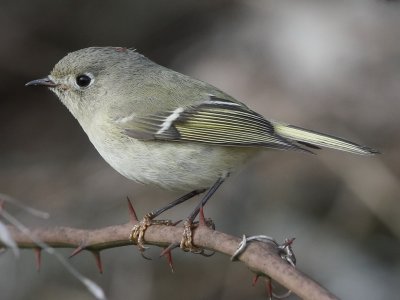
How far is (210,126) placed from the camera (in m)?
2.83

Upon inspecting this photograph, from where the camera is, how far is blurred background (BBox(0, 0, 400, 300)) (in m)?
4.27

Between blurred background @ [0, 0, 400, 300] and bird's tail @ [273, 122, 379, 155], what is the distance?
1411 mm

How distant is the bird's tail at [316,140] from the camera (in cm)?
260

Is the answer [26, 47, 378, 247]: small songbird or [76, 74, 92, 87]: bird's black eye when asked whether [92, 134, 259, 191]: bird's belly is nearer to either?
[26, 47, 378, 247]: small songbird

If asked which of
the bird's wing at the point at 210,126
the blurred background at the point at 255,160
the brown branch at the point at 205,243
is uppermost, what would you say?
the brown branch at the point at 205,243

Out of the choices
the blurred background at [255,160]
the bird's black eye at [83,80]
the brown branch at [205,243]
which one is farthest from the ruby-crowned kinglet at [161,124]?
the blurred background at [255,160]

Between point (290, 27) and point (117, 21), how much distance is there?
1310 millimetres

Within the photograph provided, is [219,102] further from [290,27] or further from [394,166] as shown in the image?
[290,27]

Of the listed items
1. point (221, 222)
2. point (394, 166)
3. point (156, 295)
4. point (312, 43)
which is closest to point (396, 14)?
point (312, 43)

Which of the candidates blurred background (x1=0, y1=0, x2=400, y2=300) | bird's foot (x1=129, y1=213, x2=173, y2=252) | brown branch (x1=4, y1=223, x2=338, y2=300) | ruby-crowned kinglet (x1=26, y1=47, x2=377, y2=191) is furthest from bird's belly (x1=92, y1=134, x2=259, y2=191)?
blurred background (x1=0, y1=0, x2=400, y2=300)

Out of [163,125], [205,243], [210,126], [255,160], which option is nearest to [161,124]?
[163,125]

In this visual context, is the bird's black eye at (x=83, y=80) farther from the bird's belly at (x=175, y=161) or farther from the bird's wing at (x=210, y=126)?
the bird's belly at (x=175, y=161)

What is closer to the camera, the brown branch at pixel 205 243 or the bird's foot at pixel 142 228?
the brown branch at pixel 205 243

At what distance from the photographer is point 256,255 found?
5.47 feet
